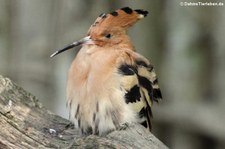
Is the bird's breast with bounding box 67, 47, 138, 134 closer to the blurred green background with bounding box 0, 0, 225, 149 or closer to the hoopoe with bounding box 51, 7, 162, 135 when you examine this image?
the hoopoe with bounding box 51, 7, 162, 135

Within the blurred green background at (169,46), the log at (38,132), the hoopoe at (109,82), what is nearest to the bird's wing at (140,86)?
the hoopoe at (109,82)

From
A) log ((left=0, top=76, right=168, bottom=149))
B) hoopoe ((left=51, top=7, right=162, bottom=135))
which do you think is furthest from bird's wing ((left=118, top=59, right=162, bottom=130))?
log ((left=0, top=76, right=168, bottom=149))

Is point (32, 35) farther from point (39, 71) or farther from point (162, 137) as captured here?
point (162, 137)

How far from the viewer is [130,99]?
349 cm

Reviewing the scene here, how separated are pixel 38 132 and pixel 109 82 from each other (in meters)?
0.43

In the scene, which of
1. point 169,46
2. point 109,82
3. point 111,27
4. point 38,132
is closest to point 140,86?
point 109,82

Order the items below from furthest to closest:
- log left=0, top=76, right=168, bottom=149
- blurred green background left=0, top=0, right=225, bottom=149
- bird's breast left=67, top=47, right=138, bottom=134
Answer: blurred green background left=0, top=0, right=225, bottom=149 → bird's breast left=67, top=47, right=138, bottom=134 → log left=0, top=76, right=168, bottom=149

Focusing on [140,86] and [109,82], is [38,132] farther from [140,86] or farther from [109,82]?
[140,86]

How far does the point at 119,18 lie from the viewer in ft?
12.0

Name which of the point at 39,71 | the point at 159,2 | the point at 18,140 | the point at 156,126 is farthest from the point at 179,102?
the point at 18,140

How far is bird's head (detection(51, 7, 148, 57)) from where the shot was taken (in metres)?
3.65

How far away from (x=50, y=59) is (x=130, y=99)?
8.58ft

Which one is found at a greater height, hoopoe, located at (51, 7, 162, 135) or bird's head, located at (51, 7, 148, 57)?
bird's head, located at (51, 7, 148, 57)

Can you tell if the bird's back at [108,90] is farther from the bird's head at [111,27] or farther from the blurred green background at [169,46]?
the blurred green background at [169,46]
